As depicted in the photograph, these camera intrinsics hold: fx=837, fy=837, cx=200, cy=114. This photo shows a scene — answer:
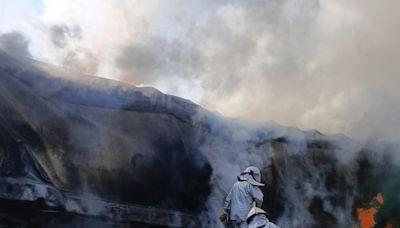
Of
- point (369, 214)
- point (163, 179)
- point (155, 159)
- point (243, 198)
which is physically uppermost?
point (155, 159)

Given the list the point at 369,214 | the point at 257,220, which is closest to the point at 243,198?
the point at 257,220

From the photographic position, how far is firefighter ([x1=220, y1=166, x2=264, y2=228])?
1548 cm

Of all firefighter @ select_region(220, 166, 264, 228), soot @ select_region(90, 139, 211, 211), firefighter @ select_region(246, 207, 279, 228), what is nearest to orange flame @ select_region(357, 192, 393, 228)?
soot @ select_region(90, 139, 211, 211)

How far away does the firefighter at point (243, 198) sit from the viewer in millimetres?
15484

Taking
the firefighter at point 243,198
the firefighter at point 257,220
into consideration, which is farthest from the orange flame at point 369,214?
the firefighter at point 257,220

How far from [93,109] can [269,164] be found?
4.51m

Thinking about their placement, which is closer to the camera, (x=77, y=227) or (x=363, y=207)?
(x=77, y=227)

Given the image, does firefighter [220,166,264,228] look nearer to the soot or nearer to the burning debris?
the burning debris

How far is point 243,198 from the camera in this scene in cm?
1556

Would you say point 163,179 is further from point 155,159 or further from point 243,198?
point 243,198

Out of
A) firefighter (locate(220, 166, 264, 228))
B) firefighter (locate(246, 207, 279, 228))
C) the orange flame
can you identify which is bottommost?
firefighter (locate(246, 207, 279, 228))

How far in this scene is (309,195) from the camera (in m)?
20.5

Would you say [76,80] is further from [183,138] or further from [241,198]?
[241,198]

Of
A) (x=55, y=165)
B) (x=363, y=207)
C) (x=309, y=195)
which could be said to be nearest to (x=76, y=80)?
(x=55, y=165)
